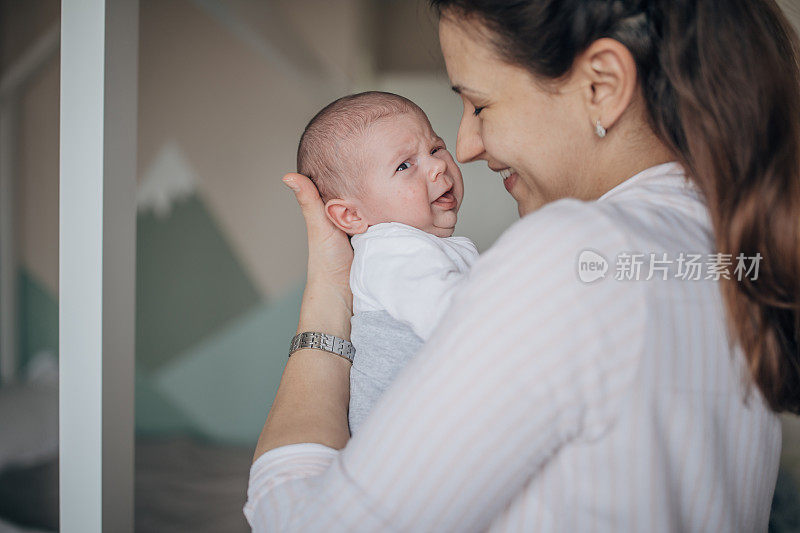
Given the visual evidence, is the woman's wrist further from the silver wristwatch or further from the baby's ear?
the baby's ear

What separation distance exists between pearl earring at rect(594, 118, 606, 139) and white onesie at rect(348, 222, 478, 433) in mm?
278

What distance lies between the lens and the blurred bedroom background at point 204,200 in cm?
254

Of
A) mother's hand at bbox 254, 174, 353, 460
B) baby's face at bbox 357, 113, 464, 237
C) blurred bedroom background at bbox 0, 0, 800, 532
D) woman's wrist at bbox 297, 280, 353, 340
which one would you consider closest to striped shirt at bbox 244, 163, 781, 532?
mother's hand at bbox 254, 174, 353, 460

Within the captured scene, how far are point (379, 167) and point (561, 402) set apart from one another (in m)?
0.68

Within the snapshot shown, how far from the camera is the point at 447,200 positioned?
112 cm

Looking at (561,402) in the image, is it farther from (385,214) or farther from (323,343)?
(385,214)

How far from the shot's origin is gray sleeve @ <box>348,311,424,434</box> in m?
0.86

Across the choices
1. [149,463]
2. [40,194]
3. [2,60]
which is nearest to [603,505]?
[149,463]

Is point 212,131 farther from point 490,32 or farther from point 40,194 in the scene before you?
point 490,32

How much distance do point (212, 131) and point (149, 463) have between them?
5.18 ft

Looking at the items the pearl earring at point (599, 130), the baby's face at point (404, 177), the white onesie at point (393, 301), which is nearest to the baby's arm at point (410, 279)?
the white onesie at point (393, 301)

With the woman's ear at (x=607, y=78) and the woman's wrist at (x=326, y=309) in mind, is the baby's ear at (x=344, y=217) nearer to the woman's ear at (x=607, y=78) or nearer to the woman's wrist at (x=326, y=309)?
the woman's wrist at (x=326, y=309)

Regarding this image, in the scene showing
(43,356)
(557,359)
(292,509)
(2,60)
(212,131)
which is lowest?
(43,356)

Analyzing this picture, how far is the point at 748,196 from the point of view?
57 cm
